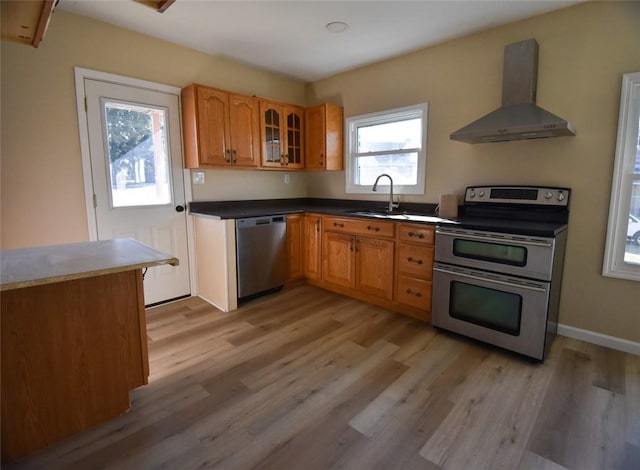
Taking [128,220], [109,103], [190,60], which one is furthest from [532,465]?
[190,60]

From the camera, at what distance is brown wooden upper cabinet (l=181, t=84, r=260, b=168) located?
3.10 meters

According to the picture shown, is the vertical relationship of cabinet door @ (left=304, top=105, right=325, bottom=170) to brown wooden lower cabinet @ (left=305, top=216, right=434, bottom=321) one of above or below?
above

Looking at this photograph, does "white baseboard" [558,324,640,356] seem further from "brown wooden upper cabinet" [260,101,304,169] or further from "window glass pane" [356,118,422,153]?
"brown wooden upper cabinet" [260,101,304,169]

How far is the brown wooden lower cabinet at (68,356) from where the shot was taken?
4.65 feet

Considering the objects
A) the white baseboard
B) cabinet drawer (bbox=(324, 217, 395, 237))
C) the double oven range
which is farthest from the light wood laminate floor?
cabinet drawer (bbox=(324, 217, 395, 237))

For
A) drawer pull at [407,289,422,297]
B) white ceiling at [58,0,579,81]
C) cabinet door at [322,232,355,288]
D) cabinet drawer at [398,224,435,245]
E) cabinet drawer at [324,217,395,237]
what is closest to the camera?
white ceiling at [58,0,579,81]

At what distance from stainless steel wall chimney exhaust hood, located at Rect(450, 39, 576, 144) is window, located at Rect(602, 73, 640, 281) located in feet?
1.01

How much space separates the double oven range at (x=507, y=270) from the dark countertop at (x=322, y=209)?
285 millimetres

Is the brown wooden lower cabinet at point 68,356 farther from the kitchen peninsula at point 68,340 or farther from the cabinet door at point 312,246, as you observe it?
the cabinet door at point 312,246

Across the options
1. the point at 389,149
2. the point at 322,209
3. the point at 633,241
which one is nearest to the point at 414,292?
the point at 322,209

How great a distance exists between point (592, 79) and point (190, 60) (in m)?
3.39

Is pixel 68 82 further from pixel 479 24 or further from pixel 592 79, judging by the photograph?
pixel 592 79

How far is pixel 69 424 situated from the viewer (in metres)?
1.58

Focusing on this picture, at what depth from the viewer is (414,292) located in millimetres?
2855
